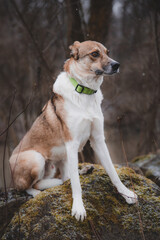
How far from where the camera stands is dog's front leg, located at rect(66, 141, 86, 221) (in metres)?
2.84

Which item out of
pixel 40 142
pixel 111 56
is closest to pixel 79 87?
pixel 40 142

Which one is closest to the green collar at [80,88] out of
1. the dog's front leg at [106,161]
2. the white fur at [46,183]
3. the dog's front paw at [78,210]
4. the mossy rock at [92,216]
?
the dog's front leg at [106,161]

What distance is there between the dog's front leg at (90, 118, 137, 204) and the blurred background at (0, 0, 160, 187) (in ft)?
0.92

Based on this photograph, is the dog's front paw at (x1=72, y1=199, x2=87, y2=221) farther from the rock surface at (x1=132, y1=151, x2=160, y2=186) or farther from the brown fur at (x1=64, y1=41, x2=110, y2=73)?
the rock surface at (x1=132, y1=151, x2=160, y2=186)

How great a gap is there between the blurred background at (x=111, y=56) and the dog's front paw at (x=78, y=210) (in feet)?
2.73

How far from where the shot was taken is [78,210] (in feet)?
9.34

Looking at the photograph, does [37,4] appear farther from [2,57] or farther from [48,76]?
[2,57]

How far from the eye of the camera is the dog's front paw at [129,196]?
10.1 ft

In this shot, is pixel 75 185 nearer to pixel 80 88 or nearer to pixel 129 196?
pixel 129 196

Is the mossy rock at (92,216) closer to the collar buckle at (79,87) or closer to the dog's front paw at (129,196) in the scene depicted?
the dog's front paw at (129,196)

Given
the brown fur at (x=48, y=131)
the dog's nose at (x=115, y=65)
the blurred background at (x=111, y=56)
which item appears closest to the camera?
the dog's nose at (x=115, y=65)

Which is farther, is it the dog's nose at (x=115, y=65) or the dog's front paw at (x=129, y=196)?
the dog's front paw at (x=129, y=196)

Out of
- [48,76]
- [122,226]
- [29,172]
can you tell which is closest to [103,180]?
[122,226]

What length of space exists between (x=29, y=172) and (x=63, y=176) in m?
0.66
